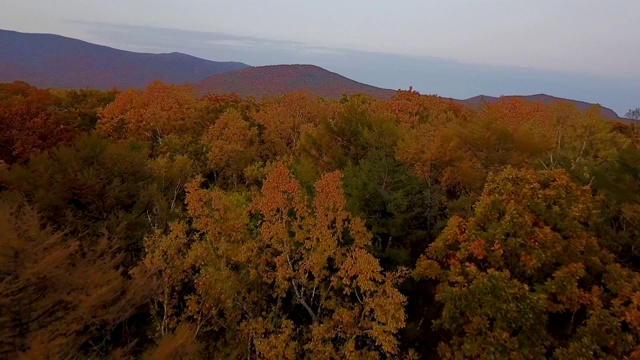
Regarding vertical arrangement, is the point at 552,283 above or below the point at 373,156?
below

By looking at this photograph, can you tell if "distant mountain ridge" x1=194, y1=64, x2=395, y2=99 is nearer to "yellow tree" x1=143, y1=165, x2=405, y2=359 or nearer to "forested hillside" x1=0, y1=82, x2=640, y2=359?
"forested hillside" x1=0, y1=82, x2=640, y2=359

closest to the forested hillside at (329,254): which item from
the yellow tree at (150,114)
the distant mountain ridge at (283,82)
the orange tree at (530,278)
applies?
the orange tree at (530,278)

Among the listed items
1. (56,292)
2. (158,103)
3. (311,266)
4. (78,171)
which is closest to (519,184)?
(311,266)

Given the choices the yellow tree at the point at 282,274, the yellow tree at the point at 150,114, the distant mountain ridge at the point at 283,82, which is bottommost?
the yellow tree at the point at 282,274

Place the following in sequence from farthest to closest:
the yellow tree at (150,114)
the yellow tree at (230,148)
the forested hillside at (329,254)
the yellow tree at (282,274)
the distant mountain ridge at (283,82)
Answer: the distant mountain ridge at (283,82) → the yellow tree at (150,114) → the yellow tree at (230,148) → the yellow tree at (282,274) → the forested hillside at (329,254)

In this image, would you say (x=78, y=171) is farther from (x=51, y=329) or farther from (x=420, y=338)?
(x=420, y=338)

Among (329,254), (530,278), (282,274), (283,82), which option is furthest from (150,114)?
(283,82)

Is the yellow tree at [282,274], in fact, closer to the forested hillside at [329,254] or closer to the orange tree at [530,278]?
the forested hillside at [329,254]
